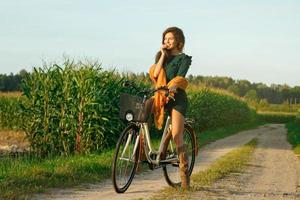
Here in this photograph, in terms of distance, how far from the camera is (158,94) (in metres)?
7.20

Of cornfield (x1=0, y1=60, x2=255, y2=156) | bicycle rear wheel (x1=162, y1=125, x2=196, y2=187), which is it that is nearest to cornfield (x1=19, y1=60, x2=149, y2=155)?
cornfield (x1=0, y1=60, x2=255, y2=156)

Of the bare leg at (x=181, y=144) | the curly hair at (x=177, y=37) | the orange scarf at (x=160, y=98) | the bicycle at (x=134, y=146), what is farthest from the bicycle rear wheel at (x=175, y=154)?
the curly hair at (x=177, y=37)

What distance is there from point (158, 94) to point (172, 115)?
375mm

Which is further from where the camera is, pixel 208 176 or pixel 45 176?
pixel 208 176

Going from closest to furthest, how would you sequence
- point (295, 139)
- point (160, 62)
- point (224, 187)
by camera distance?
point (160, 62) → point (224, 187) → point (295, 139)

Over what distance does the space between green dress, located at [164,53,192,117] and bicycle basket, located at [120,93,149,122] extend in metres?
0.42

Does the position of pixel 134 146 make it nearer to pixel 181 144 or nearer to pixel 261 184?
pixel 181 144

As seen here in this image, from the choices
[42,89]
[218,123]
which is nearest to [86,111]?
[42,89]

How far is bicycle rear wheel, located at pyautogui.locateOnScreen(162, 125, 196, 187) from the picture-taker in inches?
301

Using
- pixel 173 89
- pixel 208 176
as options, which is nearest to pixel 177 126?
pixel 173 89

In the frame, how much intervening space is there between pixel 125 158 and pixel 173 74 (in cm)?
140

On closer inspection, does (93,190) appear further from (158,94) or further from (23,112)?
(23,112)

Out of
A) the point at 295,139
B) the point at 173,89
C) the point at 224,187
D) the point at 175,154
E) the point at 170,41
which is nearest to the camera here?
the point at 173,89

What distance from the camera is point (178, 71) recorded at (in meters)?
7.21
